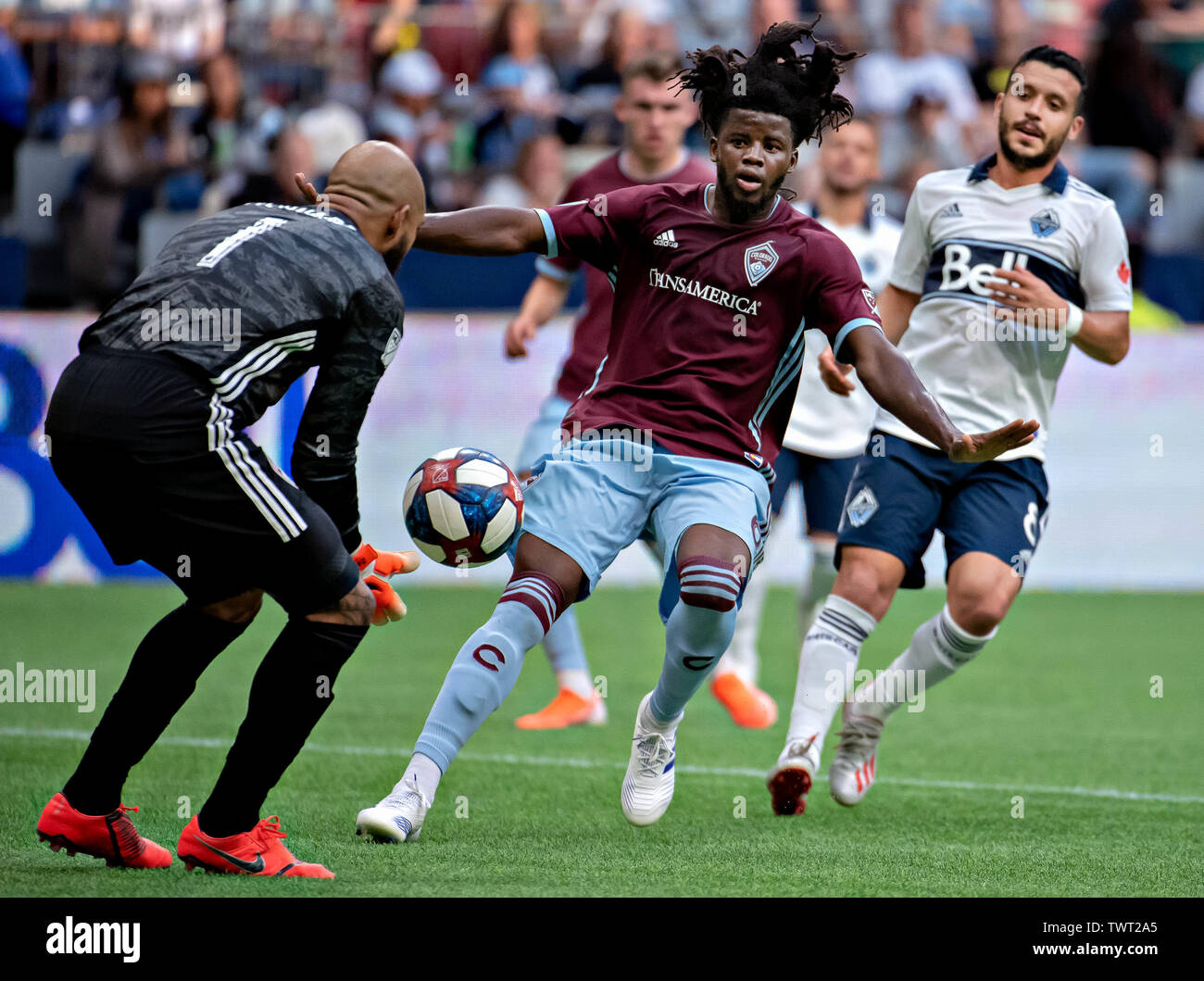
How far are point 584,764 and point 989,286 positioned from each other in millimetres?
2400

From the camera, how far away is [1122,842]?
5375 mm

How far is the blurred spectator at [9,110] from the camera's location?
13133mm

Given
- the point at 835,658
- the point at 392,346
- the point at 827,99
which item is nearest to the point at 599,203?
the point at 827,99

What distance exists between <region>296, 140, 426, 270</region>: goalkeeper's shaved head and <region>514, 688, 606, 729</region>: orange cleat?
11.4 feet

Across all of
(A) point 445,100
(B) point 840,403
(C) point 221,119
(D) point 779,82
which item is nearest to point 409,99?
(A) point 445,100

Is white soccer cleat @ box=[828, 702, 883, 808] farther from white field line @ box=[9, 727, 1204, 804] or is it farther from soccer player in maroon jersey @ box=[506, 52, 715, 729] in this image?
soccer player in maroon jersey @ box=[506, 52, 715, 729]

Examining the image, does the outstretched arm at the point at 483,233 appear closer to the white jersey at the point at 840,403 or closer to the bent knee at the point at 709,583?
the bent knee at the point at 709,583

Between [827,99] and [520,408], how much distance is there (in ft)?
22.1

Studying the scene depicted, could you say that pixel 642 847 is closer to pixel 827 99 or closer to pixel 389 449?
pixel 827 99

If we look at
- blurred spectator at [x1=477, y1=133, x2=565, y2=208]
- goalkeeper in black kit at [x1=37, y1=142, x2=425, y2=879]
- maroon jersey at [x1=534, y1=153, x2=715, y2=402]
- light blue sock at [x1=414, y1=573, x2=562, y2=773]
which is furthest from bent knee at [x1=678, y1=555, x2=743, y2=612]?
blurred spectator at [x1=477, y1=133, x2=565, y2=208]

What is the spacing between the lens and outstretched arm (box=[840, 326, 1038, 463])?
15.5 feet

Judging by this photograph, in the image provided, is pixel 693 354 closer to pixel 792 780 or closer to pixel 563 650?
pixel 792 780

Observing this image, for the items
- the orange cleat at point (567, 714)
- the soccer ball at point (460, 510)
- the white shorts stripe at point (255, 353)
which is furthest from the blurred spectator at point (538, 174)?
the white shorts stripe at point (255, 353)

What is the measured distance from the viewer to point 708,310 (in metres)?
5.25
